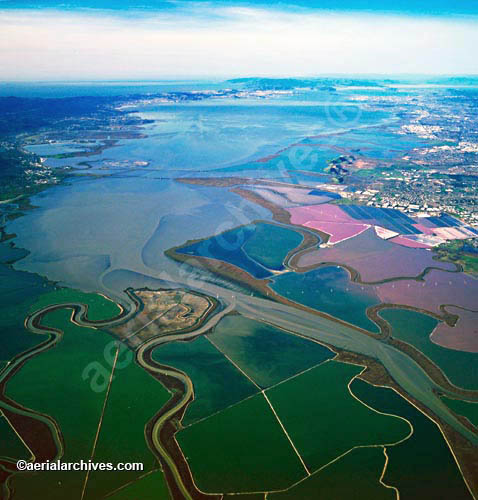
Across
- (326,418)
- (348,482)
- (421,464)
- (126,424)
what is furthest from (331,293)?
(126,424)

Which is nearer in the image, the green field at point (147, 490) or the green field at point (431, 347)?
the green field at point (147, 490)

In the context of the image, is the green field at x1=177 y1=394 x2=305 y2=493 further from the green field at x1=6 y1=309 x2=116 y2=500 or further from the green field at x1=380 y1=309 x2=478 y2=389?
the green field at x1=380 y1=309 x2=478 y2=389

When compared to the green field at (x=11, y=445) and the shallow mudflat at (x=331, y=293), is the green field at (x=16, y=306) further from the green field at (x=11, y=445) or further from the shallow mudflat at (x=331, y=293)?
the shallow mudflat at (x=331, y=293)

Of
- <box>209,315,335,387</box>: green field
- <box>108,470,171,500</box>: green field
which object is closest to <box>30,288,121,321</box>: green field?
<box>209,315,335,387</box>: green field

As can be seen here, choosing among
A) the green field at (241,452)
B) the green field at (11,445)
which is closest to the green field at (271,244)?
the green field at (241,452)

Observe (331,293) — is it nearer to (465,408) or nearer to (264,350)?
(264,350)

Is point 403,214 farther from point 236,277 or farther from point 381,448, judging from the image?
point 381,448
